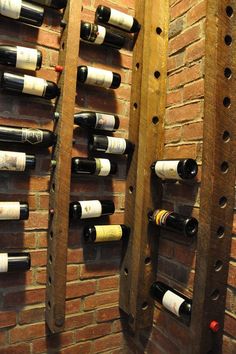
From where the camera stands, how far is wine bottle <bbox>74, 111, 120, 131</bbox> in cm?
102

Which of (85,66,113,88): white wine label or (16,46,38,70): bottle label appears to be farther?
(85,66,113,88): white wine label

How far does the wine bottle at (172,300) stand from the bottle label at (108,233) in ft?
0.72

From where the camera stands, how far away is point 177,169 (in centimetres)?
91

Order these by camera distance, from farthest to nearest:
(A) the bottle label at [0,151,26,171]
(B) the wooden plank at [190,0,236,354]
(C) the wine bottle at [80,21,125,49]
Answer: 1. (C) the wine bottle at [80,21,125,49]
2. (A) the bottle label at [0,151,26,171]
3. (B) the wooden plank at [190,0,236,354]

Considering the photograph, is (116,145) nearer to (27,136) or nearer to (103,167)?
(103,167)

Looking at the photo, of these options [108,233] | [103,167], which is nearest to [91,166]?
[103,167]

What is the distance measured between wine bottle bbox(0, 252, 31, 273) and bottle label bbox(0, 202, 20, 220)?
0.12 meters

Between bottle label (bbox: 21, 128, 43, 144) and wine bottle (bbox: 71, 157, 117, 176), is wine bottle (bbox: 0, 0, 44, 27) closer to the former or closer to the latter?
bottle label (bbox: 21, 128, 43, 144)

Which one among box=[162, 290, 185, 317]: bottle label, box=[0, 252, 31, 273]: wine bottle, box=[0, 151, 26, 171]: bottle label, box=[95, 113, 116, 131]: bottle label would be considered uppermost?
box=[95, 113, 116, 131]: bottle label

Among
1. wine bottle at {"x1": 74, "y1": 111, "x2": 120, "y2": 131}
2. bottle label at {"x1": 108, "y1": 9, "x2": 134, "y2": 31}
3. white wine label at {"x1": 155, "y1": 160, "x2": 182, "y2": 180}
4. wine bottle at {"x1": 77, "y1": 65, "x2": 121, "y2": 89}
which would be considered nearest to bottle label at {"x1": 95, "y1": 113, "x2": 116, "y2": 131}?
wine bottle at {"x1": 74, "y1": 111, "x2": 120, "y2": 131}

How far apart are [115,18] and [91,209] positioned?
0.69m

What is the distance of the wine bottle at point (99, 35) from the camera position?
3.26ft

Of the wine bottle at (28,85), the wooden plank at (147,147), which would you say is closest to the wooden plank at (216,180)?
the wooden plank at (147,147)

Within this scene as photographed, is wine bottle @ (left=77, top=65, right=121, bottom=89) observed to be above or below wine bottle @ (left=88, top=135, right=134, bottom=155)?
above
